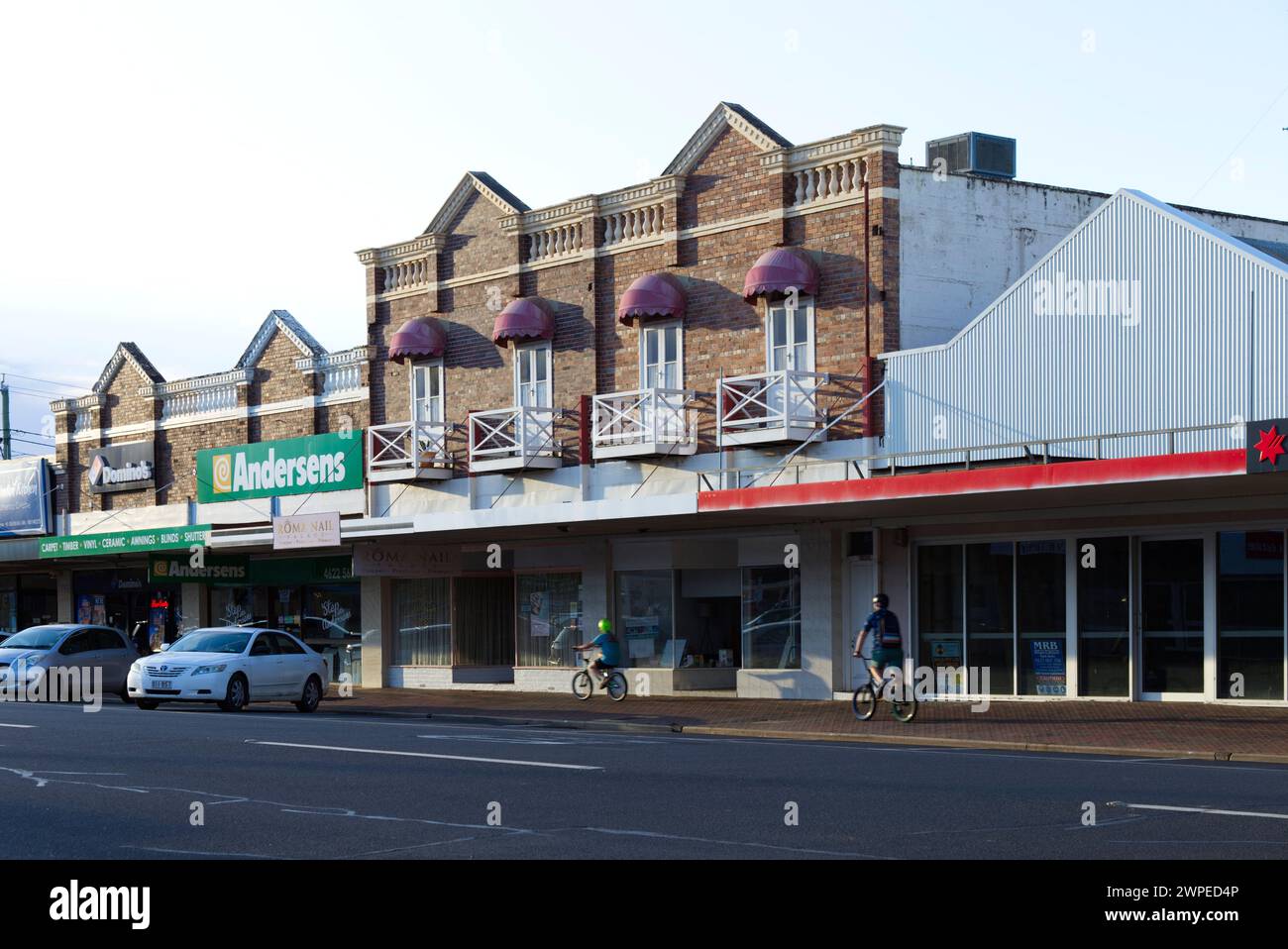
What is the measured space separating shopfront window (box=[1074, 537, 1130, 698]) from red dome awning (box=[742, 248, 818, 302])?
5.99m

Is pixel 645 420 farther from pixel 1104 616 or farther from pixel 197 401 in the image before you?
pixel 197 401

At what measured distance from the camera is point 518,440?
31453 mm

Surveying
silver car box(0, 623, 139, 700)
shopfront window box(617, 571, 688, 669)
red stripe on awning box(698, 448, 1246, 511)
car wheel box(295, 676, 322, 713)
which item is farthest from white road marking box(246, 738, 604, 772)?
shopfront window box(617, 571, 688, 669)

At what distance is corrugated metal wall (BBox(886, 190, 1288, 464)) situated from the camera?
2234cm

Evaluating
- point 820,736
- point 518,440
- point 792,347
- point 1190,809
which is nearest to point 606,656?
point 518,440

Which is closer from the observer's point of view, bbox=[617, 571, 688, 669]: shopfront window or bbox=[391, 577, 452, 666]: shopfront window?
bbox=[617, 571, 688, 669]: shopfront window

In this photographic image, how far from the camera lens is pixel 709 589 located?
3072 centimetres

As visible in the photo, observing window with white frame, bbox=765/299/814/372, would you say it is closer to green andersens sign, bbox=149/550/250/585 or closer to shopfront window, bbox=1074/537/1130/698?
shopfront window, bbox=1074/537/1130/698

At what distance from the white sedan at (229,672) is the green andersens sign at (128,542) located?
35.7 feet

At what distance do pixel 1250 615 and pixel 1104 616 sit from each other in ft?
7.24

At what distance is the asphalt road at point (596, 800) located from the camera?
10.1 m

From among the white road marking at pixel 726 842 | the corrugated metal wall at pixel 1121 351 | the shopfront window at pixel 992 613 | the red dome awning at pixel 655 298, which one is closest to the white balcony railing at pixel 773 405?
the corrugated metal wall at pixel 1121 351
